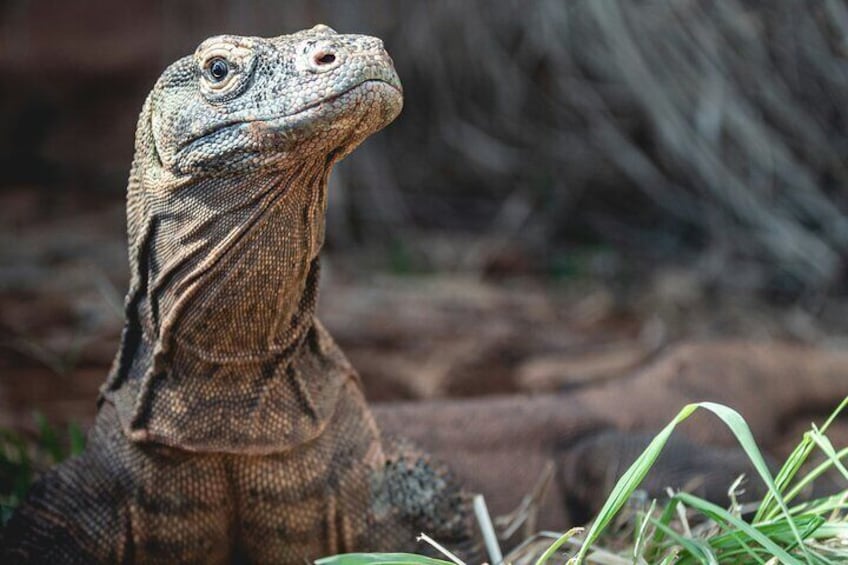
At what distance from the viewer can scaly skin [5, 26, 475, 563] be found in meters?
2.45

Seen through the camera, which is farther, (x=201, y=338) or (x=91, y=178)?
(x=91, y=178)

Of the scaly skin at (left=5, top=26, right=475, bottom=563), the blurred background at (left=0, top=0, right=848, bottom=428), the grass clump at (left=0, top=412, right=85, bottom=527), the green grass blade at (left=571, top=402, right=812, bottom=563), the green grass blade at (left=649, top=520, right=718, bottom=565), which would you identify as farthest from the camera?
the blurred background at (left=0, top=0, right=848, bottom=428)

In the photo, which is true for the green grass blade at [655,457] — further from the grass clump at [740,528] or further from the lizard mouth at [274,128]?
the lizard mouth at [274,128]

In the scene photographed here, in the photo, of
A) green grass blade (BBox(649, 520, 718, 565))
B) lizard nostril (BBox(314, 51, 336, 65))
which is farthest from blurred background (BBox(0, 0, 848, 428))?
lizard nostril (BBox(314, 51, 336, 65))

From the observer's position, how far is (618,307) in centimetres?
684

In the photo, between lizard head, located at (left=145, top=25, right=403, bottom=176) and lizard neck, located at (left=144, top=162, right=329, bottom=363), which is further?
lizard neck, located at (left=144, top=162, right=329, bottom=363)

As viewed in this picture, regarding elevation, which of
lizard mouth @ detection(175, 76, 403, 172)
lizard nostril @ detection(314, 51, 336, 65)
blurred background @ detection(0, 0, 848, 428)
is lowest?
blurred background @ detection(0, 0, 848, 428)

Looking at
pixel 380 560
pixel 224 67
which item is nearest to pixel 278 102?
pixel 224 67

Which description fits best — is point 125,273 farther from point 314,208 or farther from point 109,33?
point 314,208

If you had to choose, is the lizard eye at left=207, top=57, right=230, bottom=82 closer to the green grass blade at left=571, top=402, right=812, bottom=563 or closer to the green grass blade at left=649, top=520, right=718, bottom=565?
the green grass blade at left=571, top=402, right=812, bottom=563

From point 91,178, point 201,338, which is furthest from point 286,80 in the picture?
point 91,178

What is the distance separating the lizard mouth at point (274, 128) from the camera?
7.76ft

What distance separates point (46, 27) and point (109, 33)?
46 centimetres

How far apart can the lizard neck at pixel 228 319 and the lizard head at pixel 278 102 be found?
0.22ft
